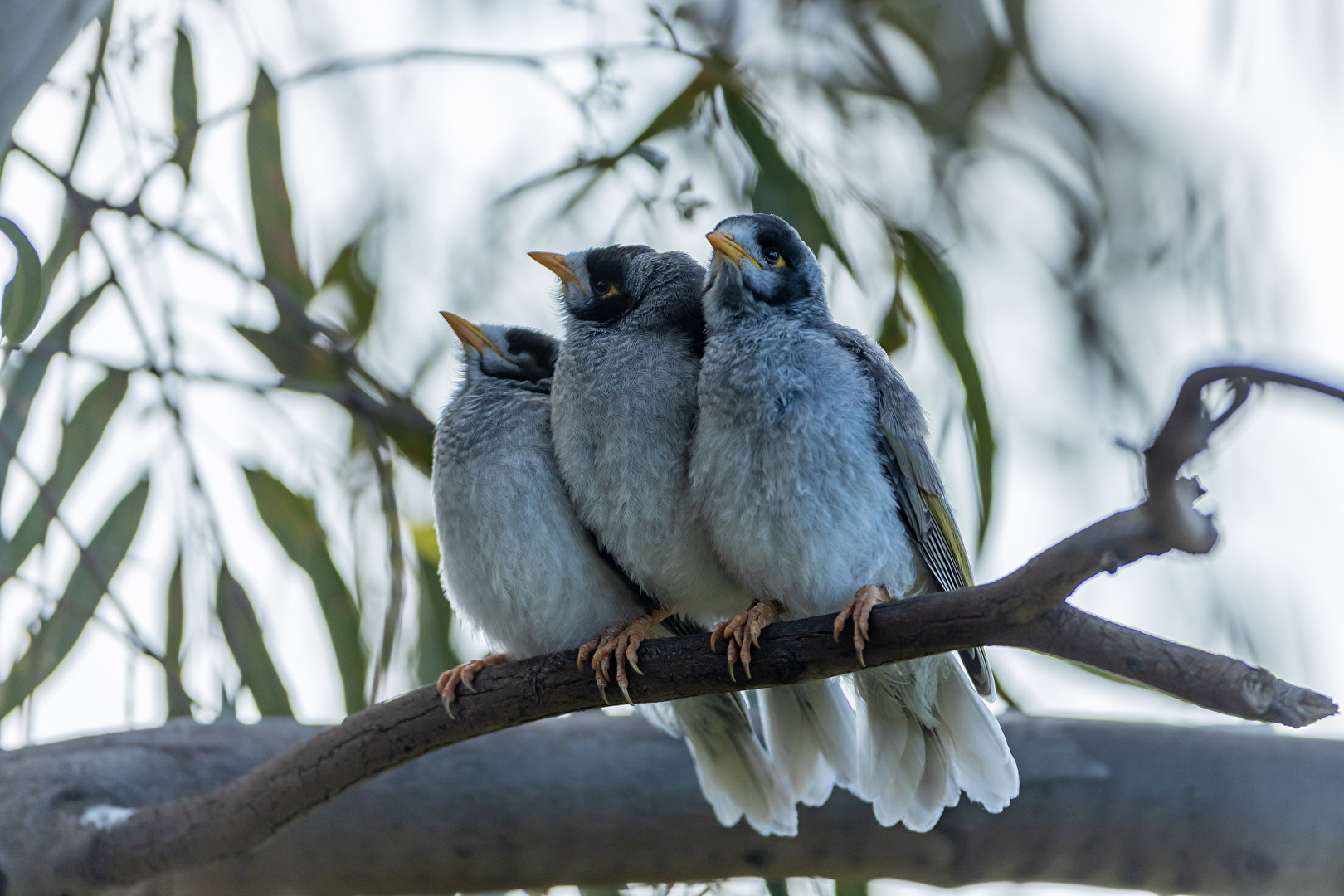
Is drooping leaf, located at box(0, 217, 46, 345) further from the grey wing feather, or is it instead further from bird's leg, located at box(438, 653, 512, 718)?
the grey wing feather

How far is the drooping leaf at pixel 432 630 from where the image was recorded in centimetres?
251

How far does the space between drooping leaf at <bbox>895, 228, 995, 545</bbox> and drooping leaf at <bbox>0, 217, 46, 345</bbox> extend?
52.0 inches

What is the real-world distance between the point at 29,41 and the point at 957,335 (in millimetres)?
1373

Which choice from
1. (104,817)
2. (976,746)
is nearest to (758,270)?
(976,746)

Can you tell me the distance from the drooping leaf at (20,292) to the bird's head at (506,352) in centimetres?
63

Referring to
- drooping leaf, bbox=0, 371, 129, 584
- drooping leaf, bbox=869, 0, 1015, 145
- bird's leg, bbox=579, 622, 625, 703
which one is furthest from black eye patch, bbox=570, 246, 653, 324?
drooping leaf, bbox=869, 0, 1015, 145

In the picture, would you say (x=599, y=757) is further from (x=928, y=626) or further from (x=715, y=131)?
(x=715, y=131)

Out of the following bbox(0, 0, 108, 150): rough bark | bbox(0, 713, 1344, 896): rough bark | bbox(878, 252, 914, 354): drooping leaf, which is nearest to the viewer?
bbox(0, 0, 108, 150): rough bark

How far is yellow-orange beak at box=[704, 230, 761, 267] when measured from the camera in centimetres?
155

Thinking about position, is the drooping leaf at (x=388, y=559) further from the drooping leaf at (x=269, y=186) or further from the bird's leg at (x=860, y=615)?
the bird's leg at (x=860, y=615)

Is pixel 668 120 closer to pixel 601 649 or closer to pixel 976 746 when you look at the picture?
pixel 601 649

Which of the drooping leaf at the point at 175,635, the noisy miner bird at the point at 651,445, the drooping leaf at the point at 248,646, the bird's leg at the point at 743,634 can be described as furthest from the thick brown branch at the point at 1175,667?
the drooping leaf at the point at 175,635

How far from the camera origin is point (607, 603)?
5.60 feet

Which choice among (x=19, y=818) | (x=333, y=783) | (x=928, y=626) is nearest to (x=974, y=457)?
(x=928, y=626)
